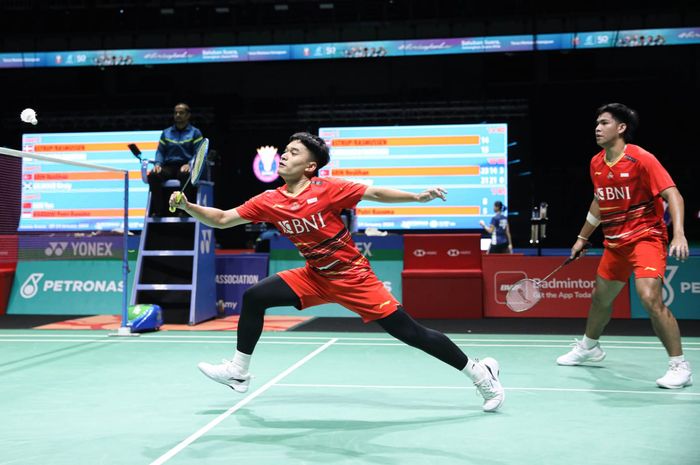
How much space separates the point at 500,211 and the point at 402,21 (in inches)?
385

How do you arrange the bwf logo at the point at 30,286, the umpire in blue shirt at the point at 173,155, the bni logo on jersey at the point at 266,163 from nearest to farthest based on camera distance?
the umpire in blue shirt at the point at 173,155 < the bwf logo at the point at 30,286 < the bni logo on jersey at the point at 266,163

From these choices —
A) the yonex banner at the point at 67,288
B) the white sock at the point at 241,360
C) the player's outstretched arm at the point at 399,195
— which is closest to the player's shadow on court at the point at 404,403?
the white sock at the point at 241,360

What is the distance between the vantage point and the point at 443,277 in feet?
32.4

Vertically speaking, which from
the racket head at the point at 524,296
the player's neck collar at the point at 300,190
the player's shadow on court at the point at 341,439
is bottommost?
the player's shadow on court at the point at 341,439

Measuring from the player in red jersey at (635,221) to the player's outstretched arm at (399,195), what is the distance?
1.96 m

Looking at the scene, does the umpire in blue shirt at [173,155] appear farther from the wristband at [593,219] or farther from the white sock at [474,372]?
the white sock at [474,372]

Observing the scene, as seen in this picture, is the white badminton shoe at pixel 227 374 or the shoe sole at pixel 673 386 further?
the shoe sole at pixel 673 386

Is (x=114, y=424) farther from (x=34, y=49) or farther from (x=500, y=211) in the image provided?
(x=34, y=49)

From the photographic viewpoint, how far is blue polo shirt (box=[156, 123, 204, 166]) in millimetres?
9250

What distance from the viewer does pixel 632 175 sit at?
5410 millimetres

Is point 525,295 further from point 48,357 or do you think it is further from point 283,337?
point 48,357

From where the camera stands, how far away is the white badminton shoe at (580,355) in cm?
608

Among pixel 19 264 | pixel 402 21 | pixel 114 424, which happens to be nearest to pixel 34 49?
pixel 402 21

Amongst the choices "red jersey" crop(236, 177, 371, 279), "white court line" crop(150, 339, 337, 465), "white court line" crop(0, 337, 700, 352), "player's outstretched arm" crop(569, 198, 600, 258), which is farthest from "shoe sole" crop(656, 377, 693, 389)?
"white court line" crop(150, 339, 337, 465)
